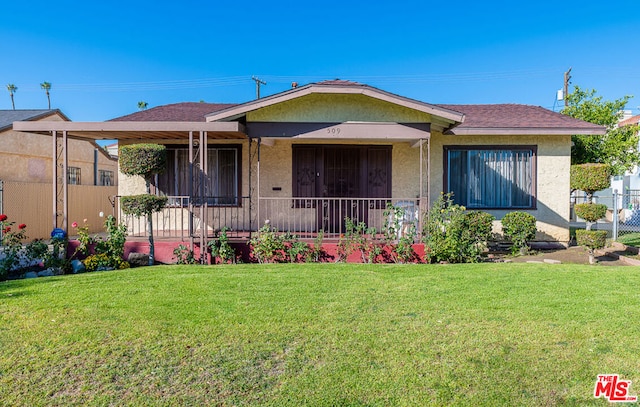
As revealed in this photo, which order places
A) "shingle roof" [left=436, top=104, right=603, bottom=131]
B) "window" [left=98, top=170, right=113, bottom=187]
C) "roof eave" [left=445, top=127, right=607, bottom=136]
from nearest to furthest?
"roof eave" [left=445, top=127, right=607, bottom=136], "shingle roof" [left=436, top=104, right=603, bottom=131], "window" [left=98, top=170, right=113, bottom=187]

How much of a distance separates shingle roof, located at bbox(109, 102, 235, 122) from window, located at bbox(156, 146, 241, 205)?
0.84 metres

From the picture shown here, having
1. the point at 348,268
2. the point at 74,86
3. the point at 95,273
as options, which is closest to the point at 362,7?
the point at 348,268

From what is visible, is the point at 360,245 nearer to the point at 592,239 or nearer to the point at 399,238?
the point at 399,238

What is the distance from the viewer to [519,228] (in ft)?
31.9

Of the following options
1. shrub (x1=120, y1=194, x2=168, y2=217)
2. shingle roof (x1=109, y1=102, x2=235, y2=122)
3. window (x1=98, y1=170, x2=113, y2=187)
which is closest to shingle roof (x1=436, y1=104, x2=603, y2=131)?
shingle roof (x1=109, y1=102, x2=235, y2=122)

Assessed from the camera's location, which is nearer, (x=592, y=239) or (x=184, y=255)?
(x=592, y=239)

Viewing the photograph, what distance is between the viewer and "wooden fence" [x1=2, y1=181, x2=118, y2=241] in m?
13.6

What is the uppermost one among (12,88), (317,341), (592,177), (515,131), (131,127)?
(12,88)

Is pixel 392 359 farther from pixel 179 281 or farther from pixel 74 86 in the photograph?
pixel 74 86

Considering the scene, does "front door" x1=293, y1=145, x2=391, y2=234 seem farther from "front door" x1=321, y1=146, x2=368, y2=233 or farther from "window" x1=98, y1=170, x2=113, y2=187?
"window" x1=98, y1=170, x2=113, y2=187

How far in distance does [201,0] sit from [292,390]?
16230 millimetres

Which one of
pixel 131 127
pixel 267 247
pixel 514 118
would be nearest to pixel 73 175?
pixel 131 127

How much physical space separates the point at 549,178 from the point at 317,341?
8895 mm

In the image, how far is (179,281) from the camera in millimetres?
6715
